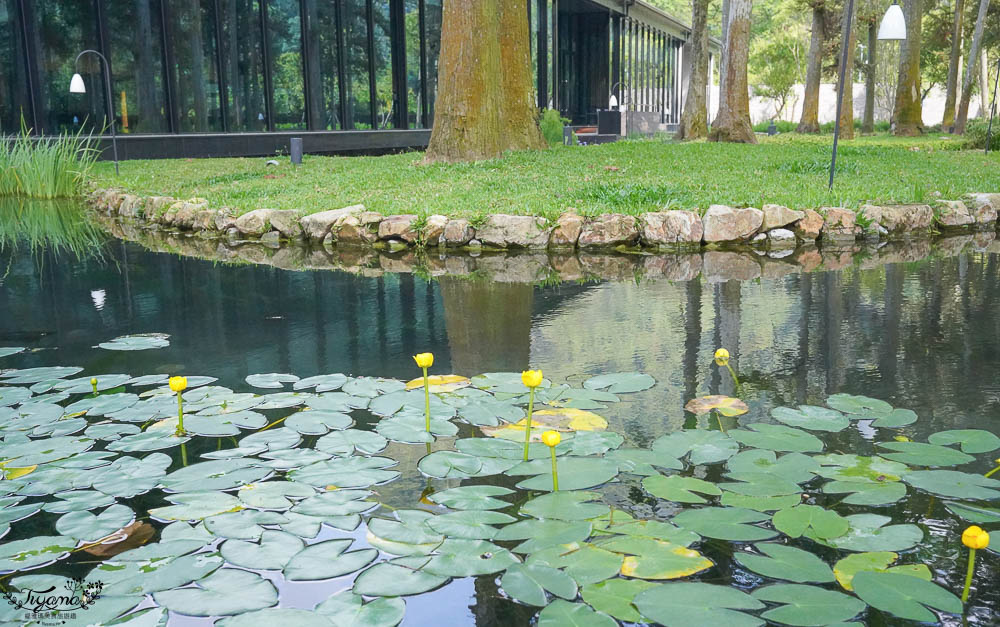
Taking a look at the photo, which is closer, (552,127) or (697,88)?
(552,127)

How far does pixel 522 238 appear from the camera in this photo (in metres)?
6.88

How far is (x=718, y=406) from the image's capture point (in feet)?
10.1

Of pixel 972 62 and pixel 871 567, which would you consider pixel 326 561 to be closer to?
pixel 871 567

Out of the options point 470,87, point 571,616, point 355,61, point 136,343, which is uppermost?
point 355,61

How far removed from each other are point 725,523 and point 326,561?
98cm

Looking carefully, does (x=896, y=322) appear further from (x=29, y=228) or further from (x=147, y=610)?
(x=29, y=228)

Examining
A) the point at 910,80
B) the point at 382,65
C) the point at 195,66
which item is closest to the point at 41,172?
the point at 195,66

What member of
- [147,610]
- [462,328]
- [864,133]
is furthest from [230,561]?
[864,133]

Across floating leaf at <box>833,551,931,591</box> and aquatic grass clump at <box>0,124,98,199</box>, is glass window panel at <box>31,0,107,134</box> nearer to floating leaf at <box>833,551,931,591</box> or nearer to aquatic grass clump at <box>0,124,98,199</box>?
aquatic grass clump at <box>0,124,98,199</box>

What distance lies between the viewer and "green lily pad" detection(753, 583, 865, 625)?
1.69 m

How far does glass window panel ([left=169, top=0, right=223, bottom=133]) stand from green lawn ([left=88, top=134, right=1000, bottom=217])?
99.3 inches

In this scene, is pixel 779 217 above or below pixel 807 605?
above

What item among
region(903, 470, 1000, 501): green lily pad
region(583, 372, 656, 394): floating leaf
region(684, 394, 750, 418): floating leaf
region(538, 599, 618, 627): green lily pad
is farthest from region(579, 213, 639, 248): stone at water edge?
region(538, 599, 618, 627): green lily pad

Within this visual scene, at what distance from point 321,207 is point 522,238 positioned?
2.16 meters
